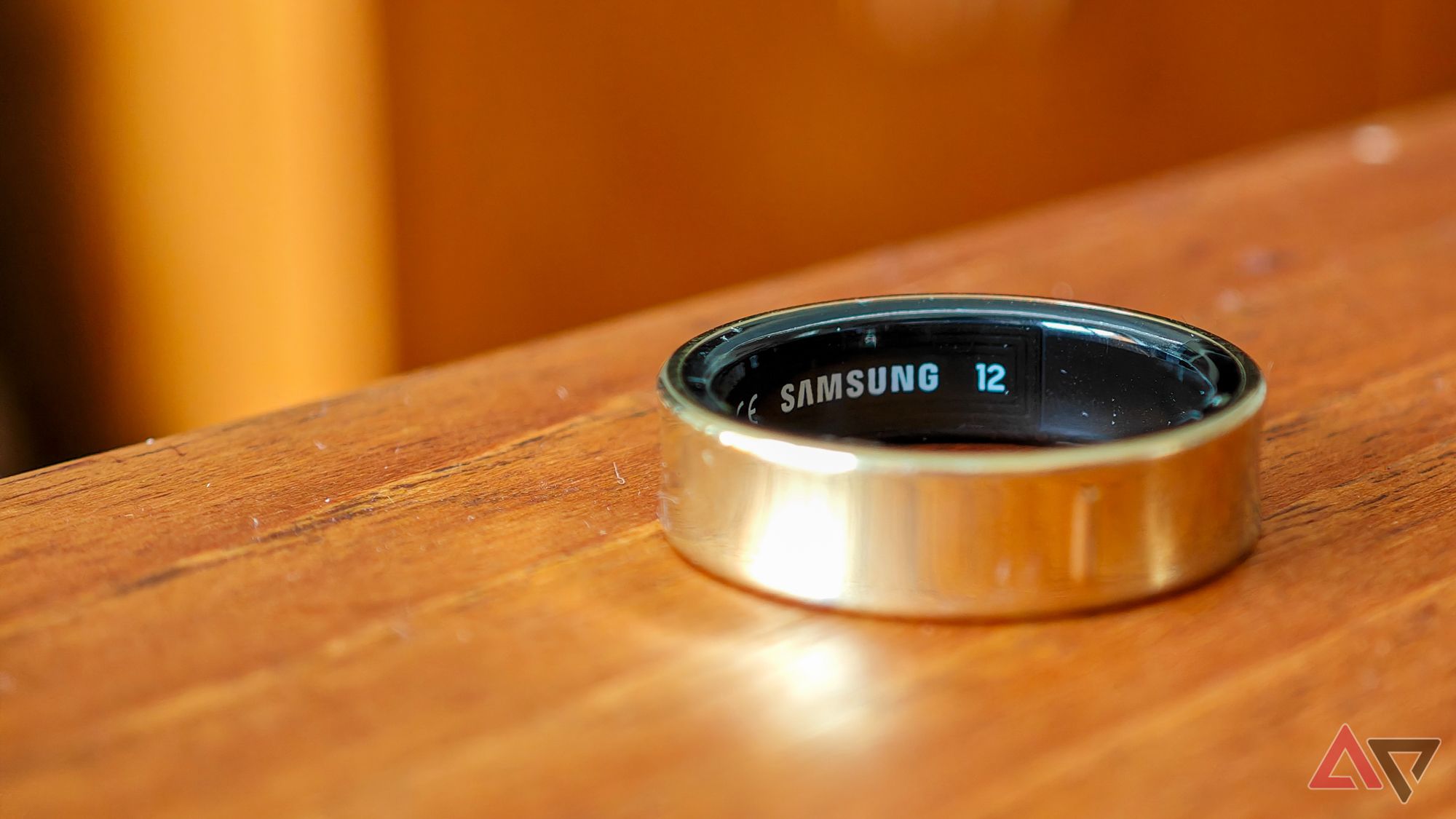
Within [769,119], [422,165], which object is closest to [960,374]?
[422,165]

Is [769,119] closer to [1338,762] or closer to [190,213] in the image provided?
[190,213]

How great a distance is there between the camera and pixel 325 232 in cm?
147

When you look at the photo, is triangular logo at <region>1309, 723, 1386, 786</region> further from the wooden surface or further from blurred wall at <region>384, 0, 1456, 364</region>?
blurred wall at <region>384, 0, 1456, 364</region>

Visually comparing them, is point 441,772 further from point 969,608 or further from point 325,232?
point 325,232

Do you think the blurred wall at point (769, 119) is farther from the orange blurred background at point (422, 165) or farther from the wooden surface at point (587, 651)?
the wooden surface at point (587, 651)

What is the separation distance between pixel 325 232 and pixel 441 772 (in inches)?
51.2

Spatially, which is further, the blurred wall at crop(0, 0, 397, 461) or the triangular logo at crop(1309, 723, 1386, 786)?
the blurred wall at crop(0, 0, 397, 461)

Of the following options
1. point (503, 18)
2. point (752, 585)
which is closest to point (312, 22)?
point (503, 18)

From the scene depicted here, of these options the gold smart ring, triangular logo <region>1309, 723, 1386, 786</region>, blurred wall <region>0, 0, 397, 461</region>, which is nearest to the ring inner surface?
the gold smart ring

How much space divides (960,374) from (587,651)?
0.49 ft

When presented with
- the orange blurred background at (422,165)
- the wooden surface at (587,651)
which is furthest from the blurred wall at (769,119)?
the wooden surface at (587,651)

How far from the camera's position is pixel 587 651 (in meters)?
0.29

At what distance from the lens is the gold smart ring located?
281 millimetres

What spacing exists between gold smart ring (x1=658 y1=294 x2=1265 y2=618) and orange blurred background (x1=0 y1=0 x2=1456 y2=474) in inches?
44.7
